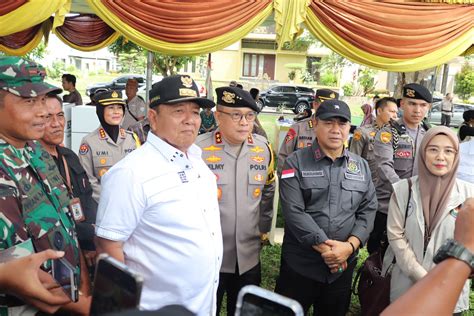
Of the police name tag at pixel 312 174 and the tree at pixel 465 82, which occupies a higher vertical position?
the tree at pixel 465 82

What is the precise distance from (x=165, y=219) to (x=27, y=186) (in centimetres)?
55

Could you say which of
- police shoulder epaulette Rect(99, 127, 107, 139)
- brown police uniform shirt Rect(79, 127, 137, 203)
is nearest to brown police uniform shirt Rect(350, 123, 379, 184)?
brown police uniform shirt Rect(79, 127, 137, 203)

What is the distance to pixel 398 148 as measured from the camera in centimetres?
356

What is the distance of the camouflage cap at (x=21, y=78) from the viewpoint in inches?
61.6

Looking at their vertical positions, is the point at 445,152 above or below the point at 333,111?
below

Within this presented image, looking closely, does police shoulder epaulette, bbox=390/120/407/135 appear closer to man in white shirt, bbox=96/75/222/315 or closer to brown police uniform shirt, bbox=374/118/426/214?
brown police uniform shirt, bbox=374/118/426/214

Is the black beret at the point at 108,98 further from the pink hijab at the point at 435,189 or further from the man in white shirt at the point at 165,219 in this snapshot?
the pink hijab at the point at 435,189

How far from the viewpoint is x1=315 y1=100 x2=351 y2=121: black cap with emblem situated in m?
2.59

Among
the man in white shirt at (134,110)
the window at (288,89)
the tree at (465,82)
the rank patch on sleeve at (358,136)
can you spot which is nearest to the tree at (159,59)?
the man in white shirt at (134,110)

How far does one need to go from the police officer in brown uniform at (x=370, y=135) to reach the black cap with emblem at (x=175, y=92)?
9.40 feet

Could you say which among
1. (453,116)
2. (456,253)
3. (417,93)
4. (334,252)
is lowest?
(334,252)

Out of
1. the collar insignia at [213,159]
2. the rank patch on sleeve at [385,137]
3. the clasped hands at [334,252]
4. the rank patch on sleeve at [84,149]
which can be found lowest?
the clasped hands at [334,252]

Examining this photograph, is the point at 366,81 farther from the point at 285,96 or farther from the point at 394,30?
the point at 394,30

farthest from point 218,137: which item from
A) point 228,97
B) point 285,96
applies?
point 285,96
